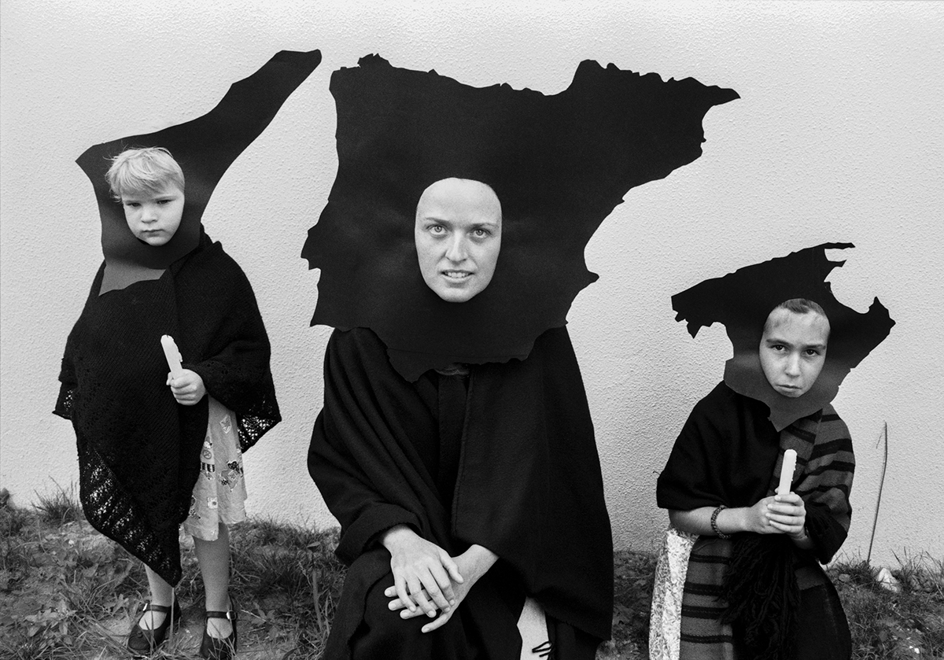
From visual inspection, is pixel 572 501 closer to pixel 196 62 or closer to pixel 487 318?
pixel 487 318

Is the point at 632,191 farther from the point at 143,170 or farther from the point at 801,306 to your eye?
the point at 143,170

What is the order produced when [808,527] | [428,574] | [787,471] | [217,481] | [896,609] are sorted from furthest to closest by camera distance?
1. [896,609]
2. [217,481]
3. [808,527]
4. [787,471]
5. [428,574]

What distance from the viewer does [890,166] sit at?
11.0 ft

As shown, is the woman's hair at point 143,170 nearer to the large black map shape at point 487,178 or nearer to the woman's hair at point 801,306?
the large black map shape at point 487,178

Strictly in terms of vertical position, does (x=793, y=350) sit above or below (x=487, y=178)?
below

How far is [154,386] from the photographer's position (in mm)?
2799

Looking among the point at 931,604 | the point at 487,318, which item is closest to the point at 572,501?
the point at 487,318

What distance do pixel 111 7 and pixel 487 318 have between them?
6.72 ft

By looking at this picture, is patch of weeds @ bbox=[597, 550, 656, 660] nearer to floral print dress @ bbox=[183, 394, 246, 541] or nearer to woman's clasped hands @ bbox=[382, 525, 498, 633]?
woman's clasped hands @ bbox=[382, 525, 498, 633]

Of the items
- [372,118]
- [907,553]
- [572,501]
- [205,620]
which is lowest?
[205,620]

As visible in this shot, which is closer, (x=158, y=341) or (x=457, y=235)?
(x=457, y=235)

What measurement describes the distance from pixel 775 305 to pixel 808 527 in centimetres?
61

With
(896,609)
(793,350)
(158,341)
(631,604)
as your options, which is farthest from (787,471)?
(158,341)

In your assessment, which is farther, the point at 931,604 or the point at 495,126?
the point at 931,604
